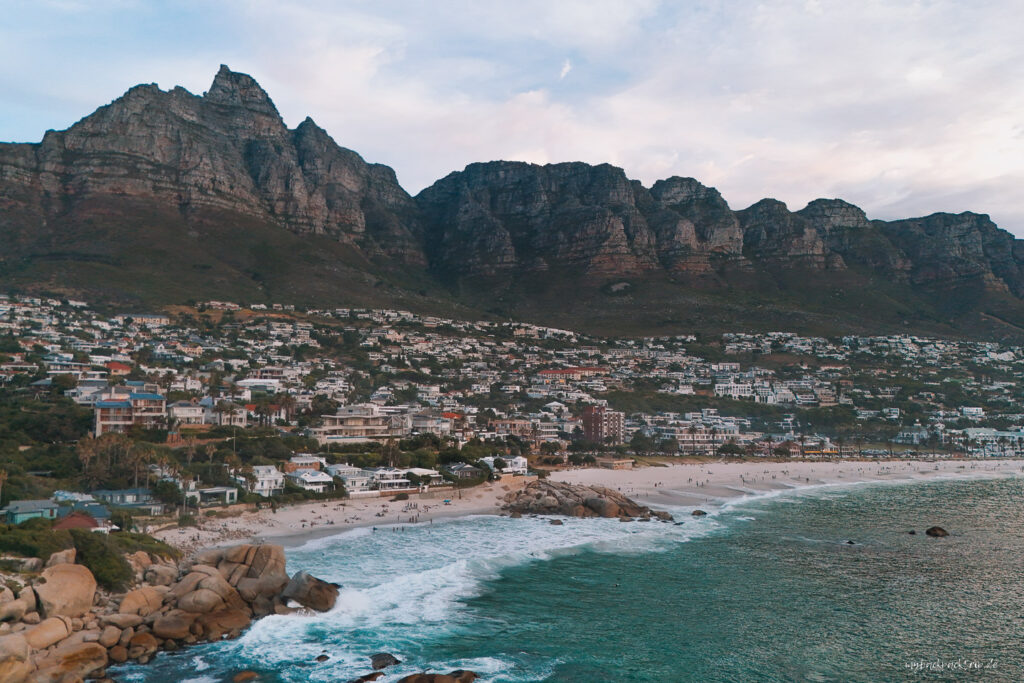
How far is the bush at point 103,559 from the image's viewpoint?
28.9 meters

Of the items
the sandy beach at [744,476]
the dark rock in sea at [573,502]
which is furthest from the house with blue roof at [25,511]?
the sandy beach at [744,476]

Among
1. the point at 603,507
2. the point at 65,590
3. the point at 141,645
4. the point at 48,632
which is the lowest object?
the point at 603,507

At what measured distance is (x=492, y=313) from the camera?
184250 millimetres

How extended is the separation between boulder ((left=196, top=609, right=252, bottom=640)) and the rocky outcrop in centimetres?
2893

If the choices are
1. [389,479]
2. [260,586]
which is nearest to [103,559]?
[260,586]

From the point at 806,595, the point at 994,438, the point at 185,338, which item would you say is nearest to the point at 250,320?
the point at 185,338

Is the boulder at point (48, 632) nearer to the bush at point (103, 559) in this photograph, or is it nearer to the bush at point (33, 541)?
the bush at point (103, 559)

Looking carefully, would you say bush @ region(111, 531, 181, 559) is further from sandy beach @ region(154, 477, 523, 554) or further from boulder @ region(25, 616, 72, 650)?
boulder @ region(25, 616, 72, 650)

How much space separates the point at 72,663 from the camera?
2386 centimetres

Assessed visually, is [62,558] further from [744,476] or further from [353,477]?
[744,476]

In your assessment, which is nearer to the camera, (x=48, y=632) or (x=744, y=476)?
(x=48, y=632)

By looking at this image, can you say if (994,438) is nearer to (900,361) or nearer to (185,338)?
(900,361)

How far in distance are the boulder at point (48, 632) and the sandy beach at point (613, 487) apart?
11617 mm

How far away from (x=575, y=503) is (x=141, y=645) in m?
35.6
